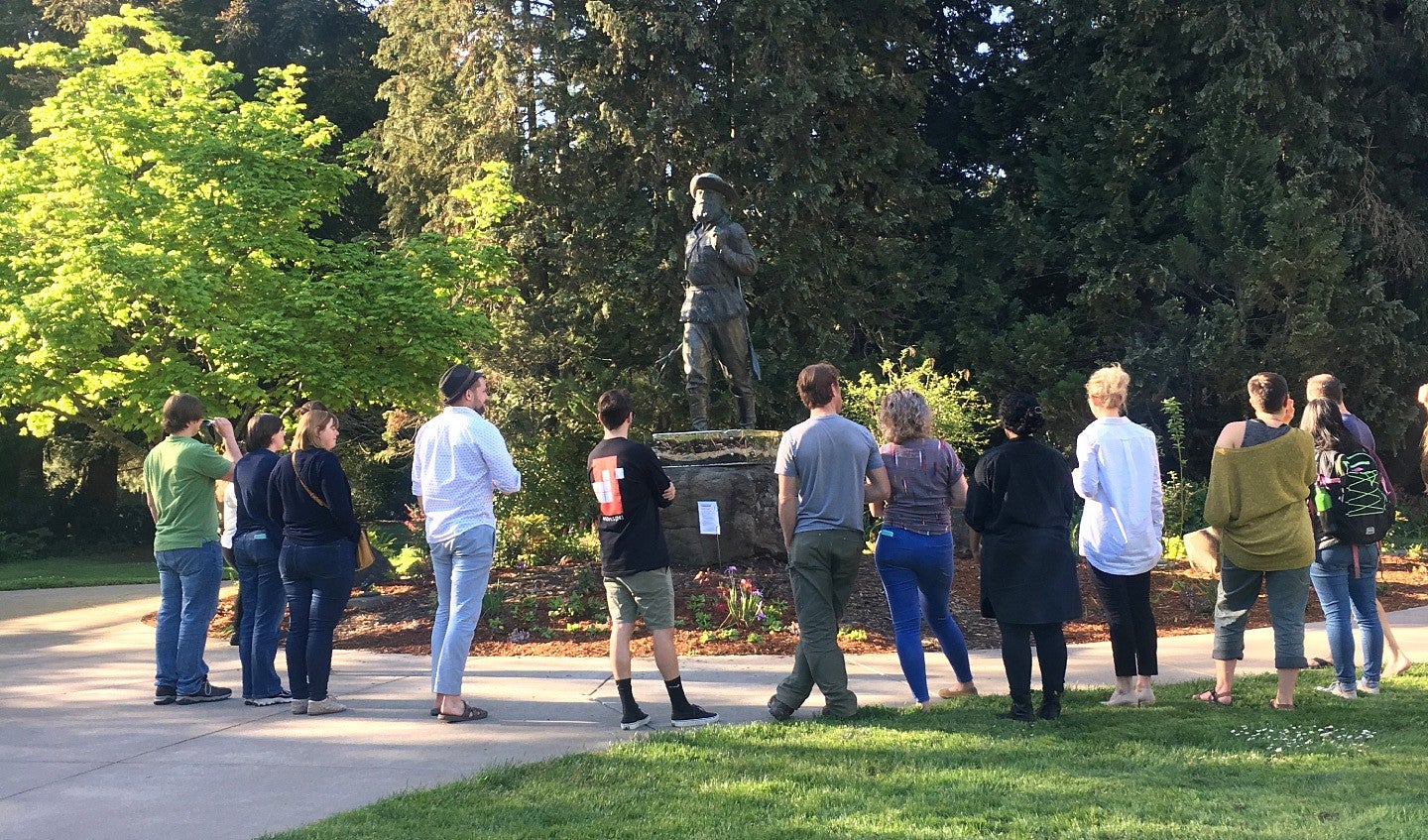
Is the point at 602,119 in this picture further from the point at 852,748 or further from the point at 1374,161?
the point at 852,748

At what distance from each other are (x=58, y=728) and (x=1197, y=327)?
17.3 meters

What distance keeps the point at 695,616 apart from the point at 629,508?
360 cm

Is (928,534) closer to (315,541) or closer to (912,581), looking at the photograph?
(912,581)

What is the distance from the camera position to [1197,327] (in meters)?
18.9

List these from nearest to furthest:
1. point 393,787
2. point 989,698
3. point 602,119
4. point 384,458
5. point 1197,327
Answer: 1. point 393,787
2. point 989,698
3. point 1197,327
4. point 602,119
5. point 384,458

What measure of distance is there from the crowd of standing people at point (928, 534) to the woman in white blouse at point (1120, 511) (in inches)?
0.4

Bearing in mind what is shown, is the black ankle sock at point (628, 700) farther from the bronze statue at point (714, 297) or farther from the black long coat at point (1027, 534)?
the bronze statue at point (714, 297)

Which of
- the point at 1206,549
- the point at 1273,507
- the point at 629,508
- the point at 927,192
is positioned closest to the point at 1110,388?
the point at 1273,507

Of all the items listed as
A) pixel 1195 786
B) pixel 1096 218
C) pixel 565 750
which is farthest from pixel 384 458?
pixel 1195 786

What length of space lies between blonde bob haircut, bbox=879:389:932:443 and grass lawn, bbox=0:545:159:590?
1523 centimetres

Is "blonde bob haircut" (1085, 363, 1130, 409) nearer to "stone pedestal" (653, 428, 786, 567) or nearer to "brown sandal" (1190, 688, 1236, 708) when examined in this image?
"brown sandal" (1190, 688, 1236, 708)

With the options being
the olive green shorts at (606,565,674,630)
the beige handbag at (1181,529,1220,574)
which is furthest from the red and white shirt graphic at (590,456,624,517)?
the beige handbag at (1181,529,1220,574)

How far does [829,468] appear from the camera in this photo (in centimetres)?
586

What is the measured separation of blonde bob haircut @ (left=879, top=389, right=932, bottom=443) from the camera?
6168mm
